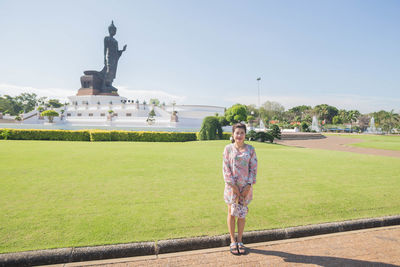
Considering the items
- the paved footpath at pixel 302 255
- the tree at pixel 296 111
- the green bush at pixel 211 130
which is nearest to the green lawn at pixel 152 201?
the paved footpath at pixel 302 255

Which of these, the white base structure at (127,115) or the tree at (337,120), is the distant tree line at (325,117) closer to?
the tree at (337,120)

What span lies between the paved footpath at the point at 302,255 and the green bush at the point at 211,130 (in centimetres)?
1887

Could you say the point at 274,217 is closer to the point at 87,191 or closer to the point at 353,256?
the point at 353,256

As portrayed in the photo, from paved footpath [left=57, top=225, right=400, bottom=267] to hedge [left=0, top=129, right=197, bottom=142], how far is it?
1895 cm

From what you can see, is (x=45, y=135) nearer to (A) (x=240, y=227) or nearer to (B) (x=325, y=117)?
(A) (x=240, y=227)

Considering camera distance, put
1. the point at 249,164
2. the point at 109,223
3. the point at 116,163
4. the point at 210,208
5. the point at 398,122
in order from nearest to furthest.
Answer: the point at 249,164, the point at 109,223, the point at 210,208, the point at 116,163, the point at 398,122

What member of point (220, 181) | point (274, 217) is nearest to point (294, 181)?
point (220, 181)

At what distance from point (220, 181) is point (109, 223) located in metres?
3.21

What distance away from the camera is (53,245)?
9.57 feet

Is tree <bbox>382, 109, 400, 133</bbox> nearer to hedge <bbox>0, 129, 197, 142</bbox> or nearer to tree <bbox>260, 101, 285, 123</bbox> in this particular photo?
tree <bbox>260, 101, 285, 123</bbox>

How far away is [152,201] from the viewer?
4488 millimetres

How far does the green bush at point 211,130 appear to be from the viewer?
73.6 feet

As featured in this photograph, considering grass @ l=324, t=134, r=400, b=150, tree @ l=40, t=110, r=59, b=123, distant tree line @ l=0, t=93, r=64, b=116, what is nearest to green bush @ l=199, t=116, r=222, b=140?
grass @ l=324, t=134, r=400, b=150

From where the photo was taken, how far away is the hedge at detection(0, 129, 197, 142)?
1944cm
